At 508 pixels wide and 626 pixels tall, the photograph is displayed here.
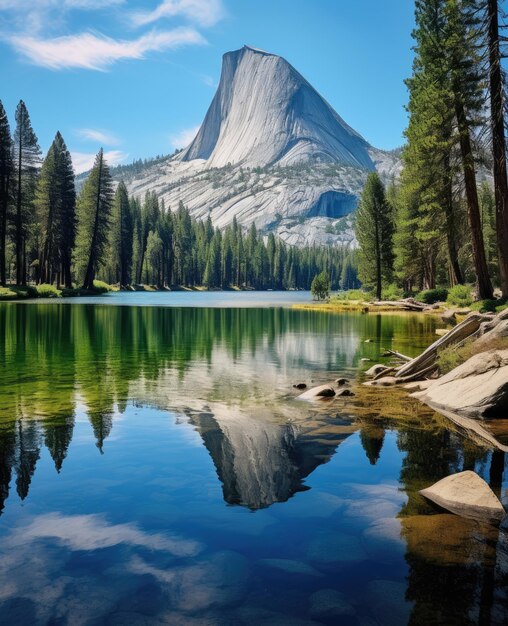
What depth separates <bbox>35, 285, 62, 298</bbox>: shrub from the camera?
63519 mm

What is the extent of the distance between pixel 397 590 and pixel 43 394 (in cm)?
985

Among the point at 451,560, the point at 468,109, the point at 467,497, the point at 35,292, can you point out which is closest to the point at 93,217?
the point at 35,292

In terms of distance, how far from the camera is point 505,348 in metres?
12.1

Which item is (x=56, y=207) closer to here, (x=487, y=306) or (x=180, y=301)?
(x=180, y=301)

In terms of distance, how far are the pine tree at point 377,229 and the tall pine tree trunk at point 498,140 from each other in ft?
118

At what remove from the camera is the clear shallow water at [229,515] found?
4.25 metres

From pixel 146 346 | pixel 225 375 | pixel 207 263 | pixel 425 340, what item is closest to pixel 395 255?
pixel 425 340

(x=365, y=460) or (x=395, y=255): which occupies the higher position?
(x=395, y=255)

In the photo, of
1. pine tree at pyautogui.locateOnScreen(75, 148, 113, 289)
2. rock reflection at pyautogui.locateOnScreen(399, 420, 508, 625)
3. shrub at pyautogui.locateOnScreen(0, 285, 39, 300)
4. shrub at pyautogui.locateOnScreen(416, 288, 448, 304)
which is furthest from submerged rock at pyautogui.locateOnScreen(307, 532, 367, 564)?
pine tree at pyautogui.locateOnScreen(75, 148, 113, 289)

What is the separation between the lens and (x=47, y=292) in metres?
65.4

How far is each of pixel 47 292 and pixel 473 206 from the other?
51.5 meters

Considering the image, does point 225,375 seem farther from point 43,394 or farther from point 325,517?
point 325,517

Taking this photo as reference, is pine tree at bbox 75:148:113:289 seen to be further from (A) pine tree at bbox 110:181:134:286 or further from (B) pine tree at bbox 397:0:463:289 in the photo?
(B) pine tree at bbox 397:0:463:289

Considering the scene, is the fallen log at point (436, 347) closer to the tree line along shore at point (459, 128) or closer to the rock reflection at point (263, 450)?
the rock reflection at point (263, 450)
